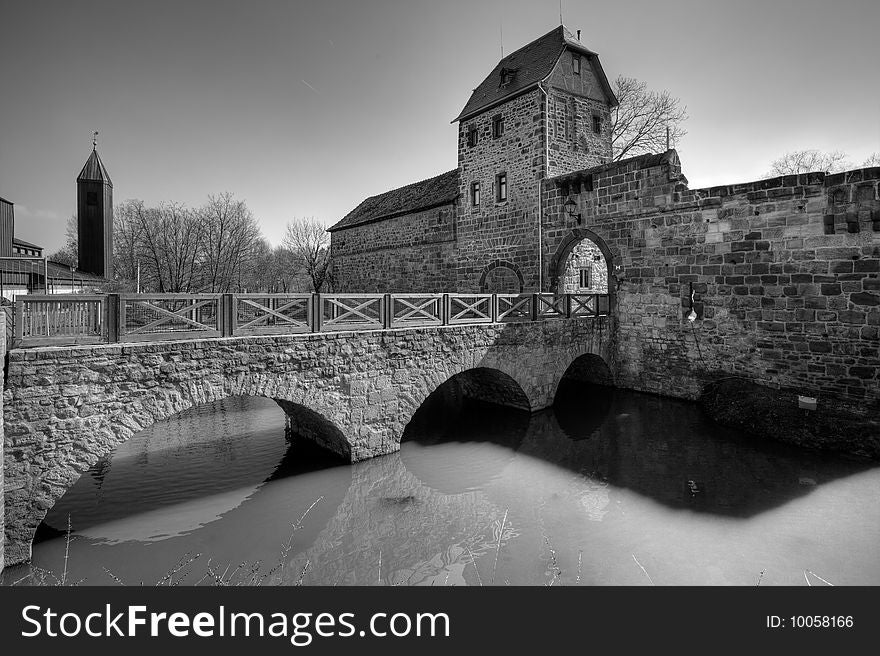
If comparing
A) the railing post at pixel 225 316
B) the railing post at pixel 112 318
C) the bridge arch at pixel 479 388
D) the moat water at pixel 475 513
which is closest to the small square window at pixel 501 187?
the bridge arch at pixel 479 388

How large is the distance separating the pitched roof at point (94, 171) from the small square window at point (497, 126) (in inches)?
881

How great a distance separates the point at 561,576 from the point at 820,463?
6.17m

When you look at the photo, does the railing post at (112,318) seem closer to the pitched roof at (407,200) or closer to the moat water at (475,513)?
the moat water at (475,513)

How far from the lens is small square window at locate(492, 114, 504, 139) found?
667 inches

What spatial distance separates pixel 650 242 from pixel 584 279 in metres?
3.66

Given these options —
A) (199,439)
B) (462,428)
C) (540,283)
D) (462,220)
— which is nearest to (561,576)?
(462,428)

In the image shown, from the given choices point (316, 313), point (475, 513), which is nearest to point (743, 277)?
point (475, 513)

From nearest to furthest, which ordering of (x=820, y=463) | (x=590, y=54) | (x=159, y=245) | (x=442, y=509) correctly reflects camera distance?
1. (x=442, y=509)
2. (x=820, y=463)
3. (x=590, y=54)
4. (x=159, y=245)

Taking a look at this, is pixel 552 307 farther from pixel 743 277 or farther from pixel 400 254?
pixel 400 254

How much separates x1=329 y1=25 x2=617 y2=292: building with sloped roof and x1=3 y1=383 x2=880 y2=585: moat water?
7.91 m

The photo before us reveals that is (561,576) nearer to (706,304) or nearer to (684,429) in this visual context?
(684,429)

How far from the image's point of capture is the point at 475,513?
691cm

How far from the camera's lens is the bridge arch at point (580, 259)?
1380cm

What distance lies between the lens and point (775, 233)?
10.5 metres
